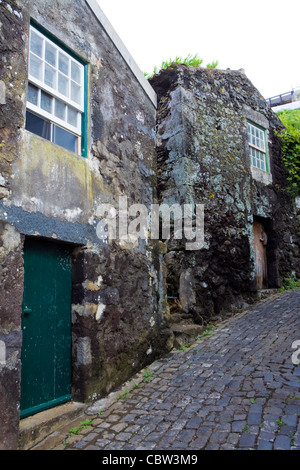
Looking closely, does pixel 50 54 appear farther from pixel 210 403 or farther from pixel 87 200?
pixel 210 403

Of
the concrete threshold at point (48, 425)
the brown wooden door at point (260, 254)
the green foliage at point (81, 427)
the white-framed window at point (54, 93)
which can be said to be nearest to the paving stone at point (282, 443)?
the green foliage at point (81, 427)

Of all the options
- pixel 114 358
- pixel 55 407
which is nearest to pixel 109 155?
pixel 114 358

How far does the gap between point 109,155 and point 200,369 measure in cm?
313

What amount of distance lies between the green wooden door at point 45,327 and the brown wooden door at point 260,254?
235 inches

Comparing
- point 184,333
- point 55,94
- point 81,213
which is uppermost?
point 55,94

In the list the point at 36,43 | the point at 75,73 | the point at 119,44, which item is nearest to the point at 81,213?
the point at 75,73

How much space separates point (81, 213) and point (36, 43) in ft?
6.39

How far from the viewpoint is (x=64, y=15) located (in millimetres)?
4133

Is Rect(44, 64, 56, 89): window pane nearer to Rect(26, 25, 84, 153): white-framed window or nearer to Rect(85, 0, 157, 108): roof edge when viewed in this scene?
Rect(26, 25, 84, 153): white-framed window

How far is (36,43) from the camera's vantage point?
3.79 metres

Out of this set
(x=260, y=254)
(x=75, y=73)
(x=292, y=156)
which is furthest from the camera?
(x=292, y=156)

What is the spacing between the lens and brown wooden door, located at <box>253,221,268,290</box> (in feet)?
28.5

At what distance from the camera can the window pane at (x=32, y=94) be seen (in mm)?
3658
